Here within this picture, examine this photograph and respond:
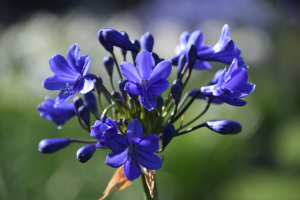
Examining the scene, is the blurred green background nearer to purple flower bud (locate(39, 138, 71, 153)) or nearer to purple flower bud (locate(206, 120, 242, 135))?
purple flower bud (locate(39, 138, 71, 153))

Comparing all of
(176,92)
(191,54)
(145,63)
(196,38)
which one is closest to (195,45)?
(196,38)

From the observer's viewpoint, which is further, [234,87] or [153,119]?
[153,119]

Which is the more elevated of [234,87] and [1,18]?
[1,18]

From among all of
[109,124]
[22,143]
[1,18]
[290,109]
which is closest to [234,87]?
[109,124]

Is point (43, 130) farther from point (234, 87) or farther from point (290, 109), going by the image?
point (290, 109)

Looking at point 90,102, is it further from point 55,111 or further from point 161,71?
point 161,71

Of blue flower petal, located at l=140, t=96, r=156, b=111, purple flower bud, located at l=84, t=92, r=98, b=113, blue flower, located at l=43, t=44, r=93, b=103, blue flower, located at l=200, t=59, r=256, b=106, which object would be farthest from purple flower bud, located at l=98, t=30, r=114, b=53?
blue flower, located at l=200, t=59, r=256, b=106

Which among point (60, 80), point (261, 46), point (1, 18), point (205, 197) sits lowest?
point (205, 197)
